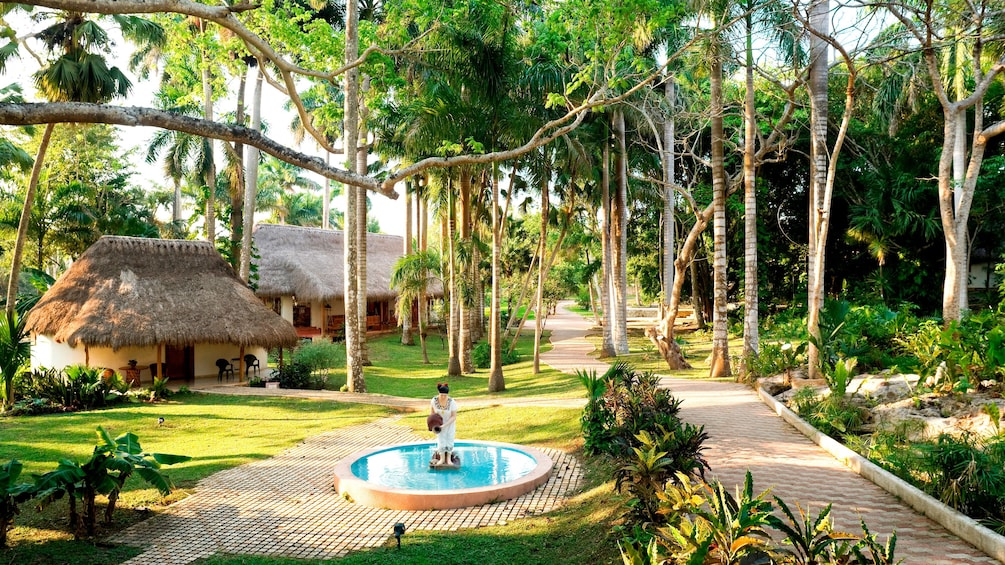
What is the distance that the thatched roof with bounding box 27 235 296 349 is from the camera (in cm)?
1580

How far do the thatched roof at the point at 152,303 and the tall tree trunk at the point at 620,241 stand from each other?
9979mm

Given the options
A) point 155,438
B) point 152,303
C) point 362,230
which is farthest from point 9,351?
point 362,230

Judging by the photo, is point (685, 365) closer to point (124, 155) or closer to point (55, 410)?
point (55, 410)

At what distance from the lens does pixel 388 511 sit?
295 inches

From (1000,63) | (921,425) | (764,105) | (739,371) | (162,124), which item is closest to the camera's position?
(162,124)

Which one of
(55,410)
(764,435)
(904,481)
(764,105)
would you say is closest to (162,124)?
(904,481)

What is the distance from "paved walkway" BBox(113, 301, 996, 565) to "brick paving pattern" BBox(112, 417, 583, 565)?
0.04 ft

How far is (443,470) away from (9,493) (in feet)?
15.9

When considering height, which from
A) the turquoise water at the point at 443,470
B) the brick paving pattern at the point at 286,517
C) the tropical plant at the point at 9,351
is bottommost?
the brick paving pattern at the point at 286,517

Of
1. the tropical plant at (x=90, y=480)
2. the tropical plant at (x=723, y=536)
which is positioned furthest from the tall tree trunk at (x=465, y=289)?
the tropical plant at (x=723, y=536)

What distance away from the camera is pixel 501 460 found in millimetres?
9438

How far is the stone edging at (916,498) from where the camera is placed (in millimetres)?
4926

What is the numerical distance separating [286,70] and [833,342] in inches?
400

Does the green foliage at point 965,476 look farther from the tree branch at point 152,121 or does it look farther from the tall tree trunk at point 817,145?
the tree branch at point 152,121
